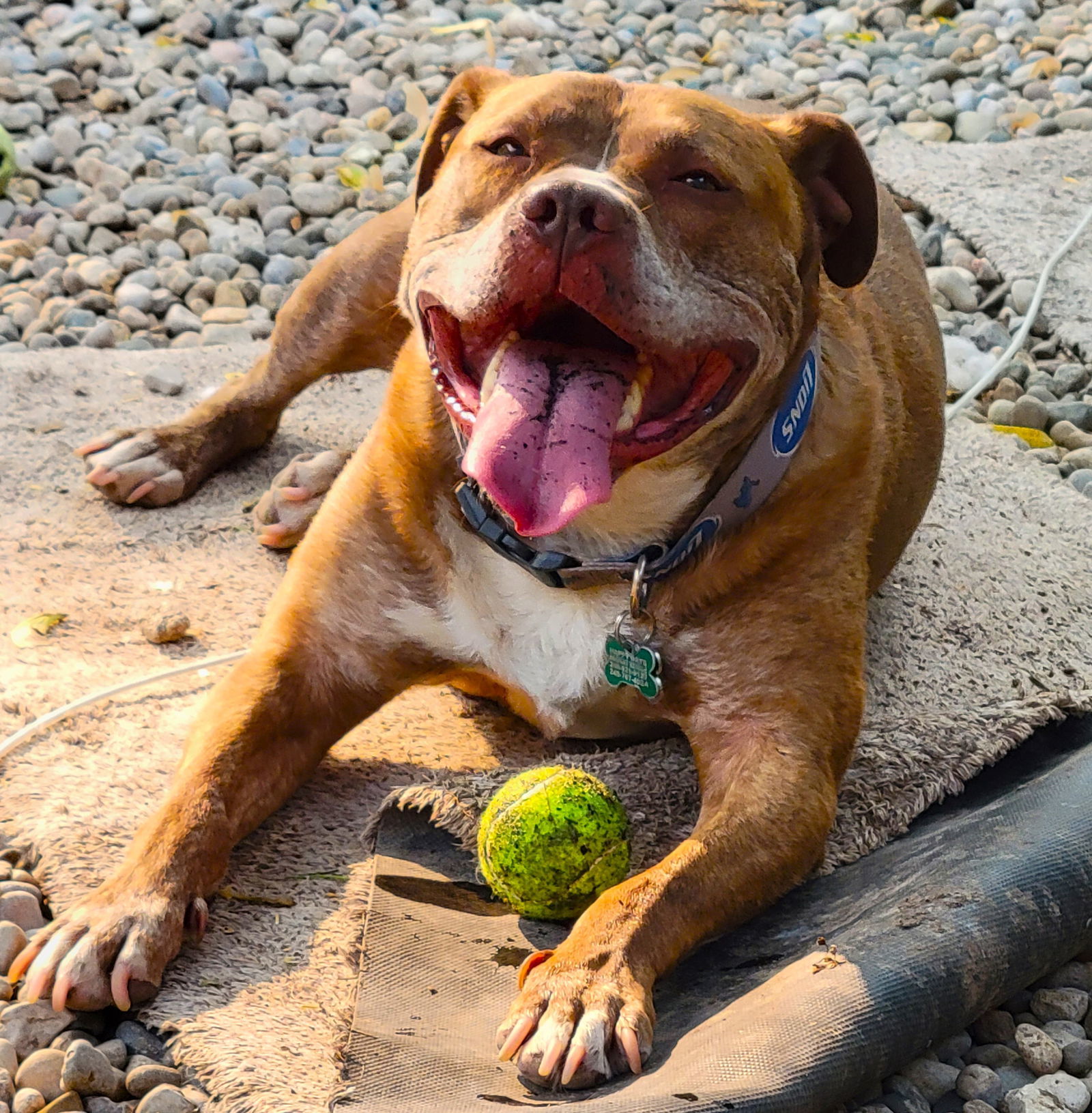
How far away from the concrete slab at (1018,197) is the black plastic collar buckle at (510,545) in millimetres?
2729

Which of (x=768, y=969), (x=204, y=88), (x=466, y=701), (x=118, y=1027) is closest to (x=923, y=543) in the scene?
(x=466, y=701)

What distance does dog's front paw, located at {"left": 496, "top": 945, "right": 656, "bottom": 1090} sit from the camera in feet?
7.04

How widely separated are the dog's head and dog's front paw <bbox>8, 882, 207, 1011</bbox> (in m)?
0.85

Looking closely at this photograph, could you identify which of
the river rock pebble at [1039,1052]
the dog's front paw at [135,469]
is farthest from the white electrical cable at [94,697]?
the river rock pebble at [1039,1052]

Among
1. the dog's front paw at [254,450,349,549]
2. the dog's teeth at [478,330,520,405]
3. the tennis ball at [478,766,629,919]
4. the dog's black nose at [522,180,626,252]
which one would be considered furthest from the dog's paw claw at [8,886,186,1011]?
the dog's front paw at [254,450,349,549]

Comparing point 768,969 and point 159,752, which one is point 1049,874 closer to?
point 768,969

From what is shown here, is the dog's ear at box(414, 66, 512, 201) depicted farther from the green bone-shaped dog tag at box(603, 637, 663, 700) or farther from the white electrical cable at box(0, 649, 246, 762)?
the white electrical cable at box(0, 649, 246, 762)

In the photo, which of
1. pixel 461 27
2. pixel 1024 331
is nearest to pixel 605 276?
pixel 1024 331

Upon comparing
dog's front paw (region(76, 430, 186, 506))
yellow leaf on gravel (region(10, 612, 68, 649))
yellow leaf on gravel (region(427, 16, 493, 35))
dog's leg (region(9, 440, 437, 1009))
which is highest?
yellow leaf on gravel (region(427, 16, 493, 35))

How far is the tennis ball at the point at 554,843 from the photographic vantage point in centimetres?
248

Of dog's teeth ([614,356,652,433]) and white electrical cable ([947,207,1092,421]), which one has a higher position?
dog's teeth ([614,356,652,433])

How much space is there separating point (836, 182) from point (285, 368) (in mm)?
1892

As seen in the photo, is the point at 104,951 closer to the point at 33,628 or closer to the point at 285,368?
the point at 33,628

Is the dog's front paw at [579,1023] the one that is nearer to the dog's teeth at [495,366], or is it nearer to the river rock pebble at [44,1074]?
the river rock pebble at [44,1074]
